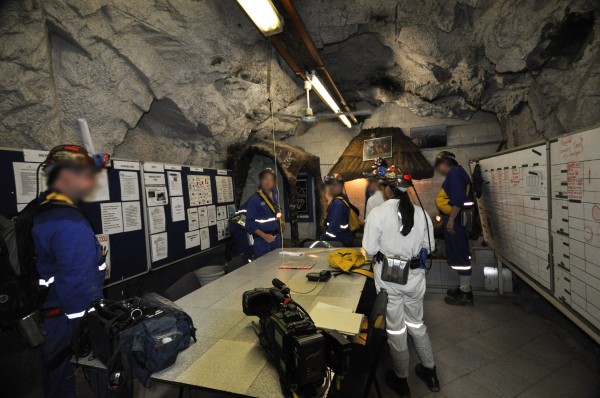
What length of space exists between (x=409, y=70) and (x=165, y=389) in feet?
22.0

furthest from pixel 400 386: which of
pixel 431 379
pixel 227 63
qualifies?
pixel 227 63

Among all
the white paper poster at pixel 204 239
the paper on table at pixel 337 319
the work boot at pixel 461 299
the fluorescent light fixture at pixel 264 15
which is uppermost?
the fluorescent light fixture at pixel 264 15

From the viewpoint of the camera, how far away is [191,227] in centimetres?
488

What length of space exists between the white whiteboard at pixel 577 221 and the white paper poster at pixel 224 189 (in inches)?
206

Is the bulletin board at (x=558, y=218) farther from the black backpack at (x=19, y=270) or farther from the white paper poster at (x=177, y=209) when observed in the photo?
the white paper poster at (x=177, y=209)

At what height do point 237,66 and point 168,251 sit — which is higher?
point 237,66

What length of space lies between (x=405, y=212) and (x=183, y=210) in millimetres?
3684

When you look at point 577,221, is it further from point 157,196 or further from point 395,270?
point 157,196

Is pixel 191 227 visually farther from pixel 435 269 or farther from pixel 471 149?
pixel 471 149

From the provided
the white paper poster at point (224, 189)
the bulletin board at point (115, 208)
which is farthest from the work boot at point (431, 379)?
the white paper poster at point (224, 189)

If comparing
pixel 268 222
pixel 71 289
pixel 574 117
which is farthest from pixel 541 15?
pixel 71 289

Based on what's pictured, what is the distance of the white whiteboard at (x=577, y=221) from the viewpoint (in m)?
2.11

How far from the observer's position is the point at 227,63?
459 centimetres

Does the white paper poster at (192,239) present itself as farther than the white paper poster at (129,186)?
Yes
